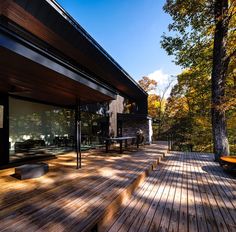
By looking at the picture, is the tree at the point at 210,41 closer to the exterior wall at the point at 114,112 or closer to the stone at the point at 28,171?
the exterior wall at the point at 114,112

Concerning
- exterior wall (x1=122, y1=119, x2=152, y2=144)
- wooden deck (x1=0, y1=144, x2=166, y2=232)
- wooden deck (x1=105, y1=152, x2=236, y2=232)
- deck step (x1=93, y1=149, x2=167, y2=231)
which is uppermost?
exterior wall (x1=122, y1=119, x2=152, y2=144)

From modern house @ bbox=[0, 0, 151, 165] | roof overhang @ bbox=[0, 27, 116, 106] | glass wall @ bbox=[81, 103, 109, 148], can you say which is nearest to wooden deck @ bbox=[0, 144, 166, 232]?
modern house @ bbox=[0, 0, 151, 165]

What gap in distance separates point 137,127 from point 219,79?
24.5ft

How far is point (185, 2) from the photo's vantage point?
26.3 ft

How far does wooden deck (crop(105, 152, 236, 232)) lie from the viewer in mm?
2576

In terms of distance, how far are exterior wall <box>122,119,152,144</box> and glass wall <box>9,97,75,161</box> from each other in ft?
21.4

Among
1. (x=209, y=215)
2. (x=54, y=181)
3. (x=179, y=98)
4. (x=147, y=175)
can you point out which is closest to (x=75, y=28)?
(x=54, y=181)

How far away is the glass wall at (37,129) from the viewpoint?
5570 millimetres

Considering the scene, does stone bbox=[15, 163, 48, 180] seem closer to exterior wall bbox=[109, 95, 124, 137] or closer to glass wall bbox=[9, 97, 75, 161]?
glass wall bbox=[9, 97, 75, 161]

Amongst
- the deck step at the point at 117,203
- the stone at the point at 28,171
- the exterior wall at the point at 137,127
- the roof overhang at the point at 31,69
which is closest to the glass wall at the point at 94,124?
the exterior wall at the point at 137,127

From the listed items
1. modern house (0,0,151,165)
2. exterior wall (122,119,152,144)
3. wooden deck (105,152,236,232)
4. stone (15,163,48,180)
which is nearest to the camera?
wooden deck (105,152,236,232)

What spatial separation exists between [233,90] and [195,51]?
3.19 metres

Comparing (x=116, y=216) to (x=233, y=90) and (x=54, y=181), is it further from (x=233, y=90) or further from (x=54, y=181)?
(x=233, y=90)

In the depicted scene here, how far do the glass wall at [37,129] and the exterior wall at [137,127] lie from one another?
6523mm
